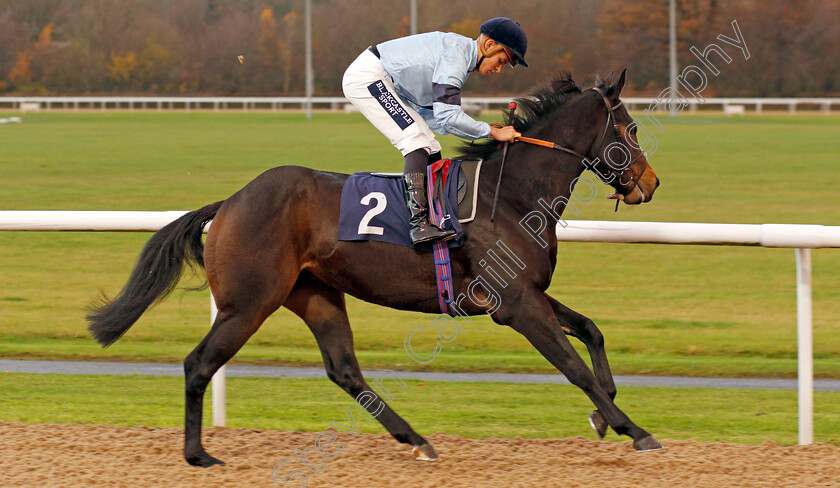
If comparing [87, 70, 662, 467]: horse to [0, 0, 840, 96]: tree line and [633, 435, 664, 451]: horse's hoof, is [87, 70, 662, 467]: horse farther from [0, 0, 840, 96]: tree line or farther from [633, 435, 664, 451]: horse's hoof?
[0, 0, 840, 96]: tree line

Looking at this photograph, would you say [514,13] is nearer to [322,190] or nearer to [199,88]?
[199,88]

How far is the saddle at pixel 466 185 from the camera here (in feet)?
12.9

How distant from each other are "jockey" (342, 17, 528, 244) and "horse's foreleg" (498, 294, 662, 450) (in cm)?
39

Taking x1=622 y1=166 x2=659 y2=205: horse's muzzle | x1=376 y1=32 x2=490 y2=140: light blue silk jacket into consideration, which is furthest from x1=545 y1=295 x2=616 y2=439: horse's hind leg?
x1=376 y1=32 x2=490 y2=140: light blue silk jacket

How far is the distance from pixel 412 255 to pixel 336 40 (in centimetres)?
4805

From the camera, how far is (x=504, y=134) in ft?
13.1

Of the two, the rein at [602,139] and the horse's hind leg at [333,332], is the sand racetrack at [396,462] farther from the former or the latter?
the rein at [602,139]

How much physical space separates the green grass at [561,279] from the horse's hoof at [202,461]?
1.41 meters

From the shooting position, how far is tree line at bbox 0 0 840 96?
144ft

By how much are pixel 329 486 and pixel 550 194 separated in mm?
1337

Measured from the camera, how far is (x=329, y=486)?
11.8 feet

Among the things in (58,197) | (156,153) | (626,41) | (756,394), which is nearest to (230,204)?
(756,394)

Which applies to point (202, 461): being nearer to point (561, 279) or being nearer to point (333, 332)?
point (333, 332)

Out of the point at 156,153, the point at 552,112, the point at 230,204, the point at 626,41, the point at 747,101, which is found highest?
the point at 626,41
